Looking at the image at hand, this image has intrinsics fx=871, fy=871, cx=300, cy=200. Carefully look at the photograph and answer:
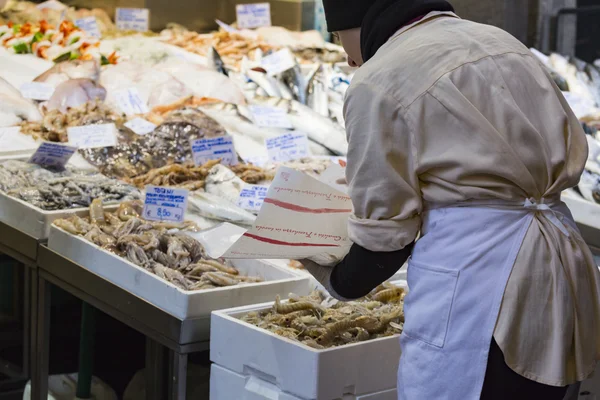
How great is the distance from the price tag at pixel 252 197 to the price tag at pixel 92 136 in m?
0.95

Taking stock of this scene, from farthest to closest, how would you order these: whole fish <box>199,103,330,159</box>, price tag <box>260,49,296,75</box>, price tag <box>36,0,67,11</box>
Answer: price tag <box>36,0,67,11</box> → price tag <box>260,49,296,75</box> → whole fish <box>199,103,330,159</box>

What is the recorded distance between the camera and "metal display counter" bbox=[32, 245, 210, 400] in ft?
7.69

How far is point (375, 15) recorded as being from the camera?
1.66m

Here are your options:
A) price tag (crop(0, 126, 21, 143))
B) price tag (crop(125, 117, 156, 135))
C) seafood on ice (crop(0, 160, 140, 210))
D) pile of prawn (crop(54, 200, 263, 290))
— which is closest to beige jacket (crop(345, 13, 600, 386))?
pile of prawn (crop(54, 200, 263, 290))

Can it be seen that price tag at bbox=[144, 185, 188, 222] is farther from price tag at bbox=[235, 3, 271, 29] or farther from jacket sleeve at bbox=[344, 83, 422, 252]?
price tag at bbox=[235, 3, 271, 29]

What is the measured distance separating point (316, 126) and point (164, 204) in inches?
61.9

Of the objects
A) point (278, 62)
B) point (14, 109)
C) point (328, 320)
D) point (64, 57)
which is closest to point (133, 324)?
point (328, 320)

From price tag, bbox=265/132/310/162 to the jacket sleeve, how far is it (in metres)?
2.66

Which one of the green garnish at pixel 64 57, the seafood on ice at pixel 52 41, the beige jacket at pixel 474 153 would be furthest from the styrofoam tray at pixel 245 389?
the green garnish at pixel 64 57

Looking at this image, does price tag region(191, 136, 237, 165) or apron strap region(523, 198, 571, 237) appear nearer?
apron strap region(523, 198, 571, 237)

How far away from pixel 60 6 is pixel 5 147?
2.54 meters

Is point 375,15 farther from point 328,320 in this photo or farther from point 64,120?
point 64,120

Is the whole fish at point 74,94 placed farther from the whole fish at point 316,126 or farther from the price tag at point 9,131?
the whole fish at point 316,126

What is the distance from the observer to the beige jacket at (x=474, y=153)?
1550mm
